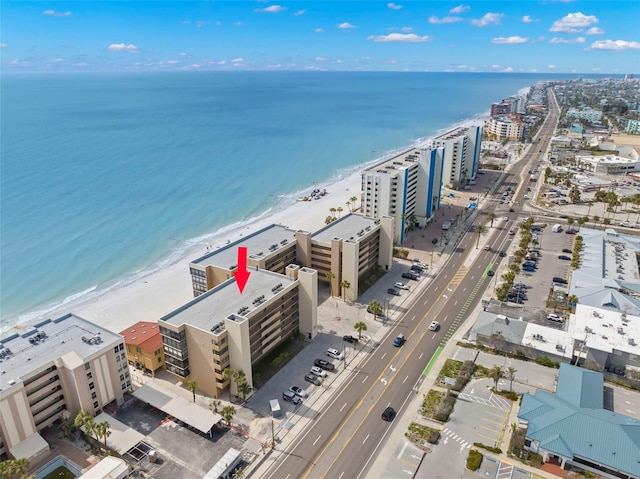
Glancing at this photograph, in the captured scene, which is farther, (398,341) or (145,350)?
(398,341)

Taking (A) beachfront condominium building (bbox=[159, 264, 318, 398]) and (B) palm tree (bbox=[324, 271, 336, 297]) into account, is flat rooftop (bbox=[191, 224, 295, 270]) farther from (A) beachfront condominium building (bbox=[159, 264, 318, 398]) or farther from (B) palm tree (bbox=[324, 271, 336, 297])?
(B) palm tree (bbox=[324, 271, 336, 297])

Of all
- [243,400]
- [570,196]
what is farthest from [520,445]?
[570,196]

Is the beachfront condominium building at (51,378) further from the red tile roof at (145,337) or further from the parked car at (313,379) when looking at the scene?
the parked car at (313,379)

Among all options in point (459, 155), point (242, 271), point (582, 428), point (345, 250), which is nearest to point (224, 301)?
point (242, 271)

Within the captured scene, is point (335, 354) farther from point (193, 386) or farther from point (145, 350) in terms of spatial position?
point (145, 350)

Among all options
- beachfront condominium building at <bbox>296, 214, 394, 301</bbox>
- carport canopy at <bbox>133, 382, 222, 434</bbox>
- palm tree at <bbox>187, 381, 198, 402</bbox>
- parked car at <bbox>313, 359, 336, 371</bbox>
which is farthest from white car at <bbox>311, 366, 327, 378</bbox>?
beachfront condominium building at <bbox>296, 214, 394, 301</bbox>

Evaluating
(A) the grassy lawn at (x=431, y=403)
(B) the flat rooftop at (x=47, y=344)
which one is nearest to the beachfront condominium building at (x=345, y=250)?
(A) the grassy lawn at (x=431, y=403)

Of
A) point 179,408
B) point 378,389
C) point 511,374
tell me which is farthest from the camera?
point 378,389
